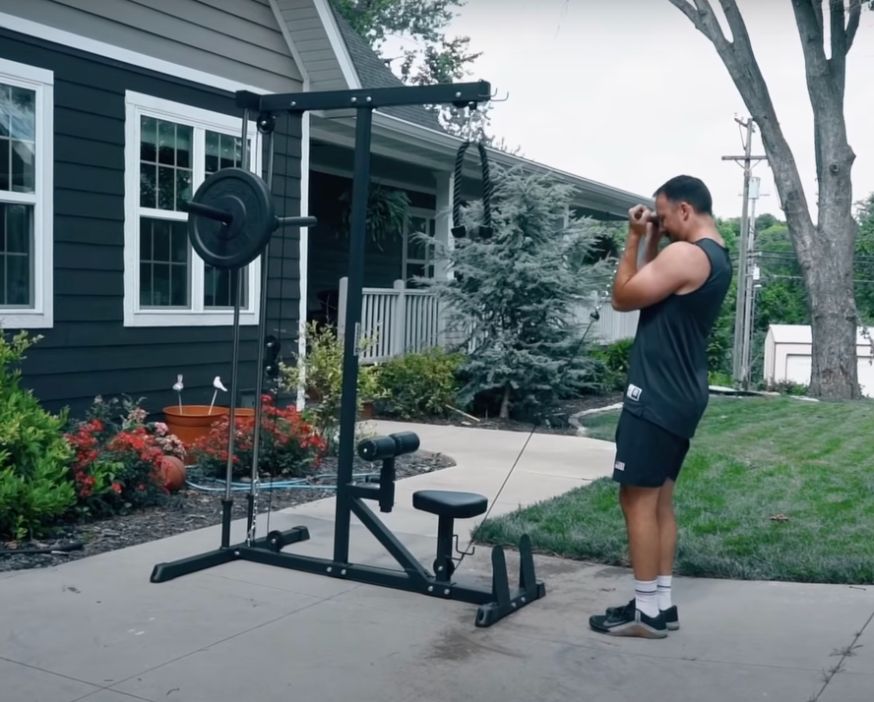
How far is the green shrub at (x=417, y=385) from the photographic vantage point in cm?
1154

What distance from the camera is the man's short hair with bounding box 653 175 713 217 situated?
4527mm

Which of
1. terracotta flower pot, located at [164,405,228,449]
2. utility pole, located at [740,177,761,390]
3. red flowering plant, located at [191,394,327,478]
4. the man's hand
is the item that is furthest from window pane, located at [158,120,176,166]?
utility pole, located at [740,177,761,390]

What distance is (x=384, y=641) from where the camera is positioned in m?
4.38

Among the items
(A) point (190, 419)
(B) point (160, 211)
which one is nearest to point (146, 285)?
(B) point (160, 211)

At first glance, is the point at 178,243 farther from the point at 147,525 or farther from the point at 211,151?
the point at 147,525

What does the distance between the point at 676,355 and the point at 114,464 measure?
11.6ft

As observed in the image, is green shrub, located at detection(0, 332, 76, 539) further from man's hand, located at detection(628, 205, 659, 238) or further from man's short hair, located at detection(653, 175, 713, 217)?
man's short hair, located at detection(653, 175, 713, 217)

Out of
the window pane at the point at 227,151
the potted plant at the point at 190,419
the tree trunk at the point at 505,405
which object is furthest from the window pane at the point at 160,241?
the tree trunk at the point at 505,405

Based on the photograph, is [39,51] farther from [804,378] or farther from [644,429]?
[804,378]

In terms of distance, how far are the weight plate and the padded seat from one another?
54.5 inches

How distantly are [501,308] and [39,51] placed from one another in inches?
226

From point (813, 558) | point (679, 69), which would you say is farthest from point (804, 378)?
point (813, 558)

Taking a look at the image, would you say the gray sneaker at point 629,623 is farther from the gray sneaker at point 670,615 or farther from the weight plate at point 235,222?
the weight plate at point 235,222

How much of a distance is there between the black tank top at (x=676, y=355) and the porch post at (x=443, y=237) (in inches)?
294
